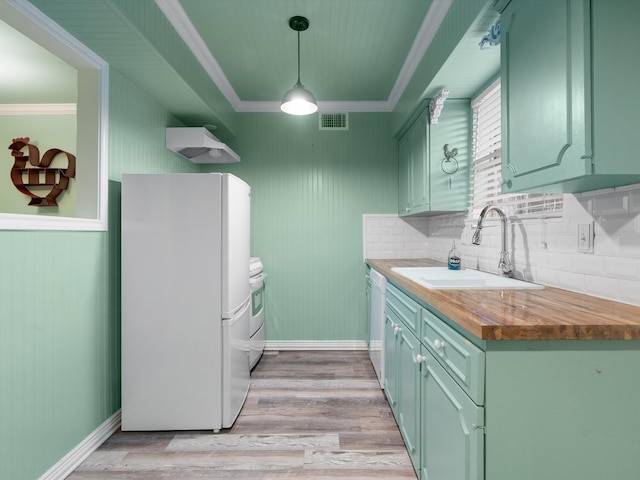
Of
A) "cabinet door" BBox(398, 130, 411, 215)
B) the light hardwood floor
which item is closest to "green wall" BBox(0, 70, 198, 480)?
the light hardwood floor

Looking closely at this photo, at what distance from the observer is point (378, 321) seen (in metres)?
2.55

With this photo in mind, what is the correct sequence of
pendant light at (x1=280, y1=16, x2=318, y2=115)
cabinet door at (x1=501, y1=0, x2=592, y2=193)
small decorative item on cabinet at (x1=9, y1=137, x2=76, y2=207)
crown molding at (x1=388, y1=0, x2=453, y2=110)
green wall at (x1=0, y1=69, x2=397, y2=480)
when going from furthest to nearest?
small decorative item on cabinet at (x1=9, y1=137, x2=76, y2=207) → pendant light at (x1=280, y1=16, x2=318, y2=115) → crown molding at (x1=388, y1=0, x2=453, y2=110) → green wall at (x1=0, y1=69, x2=397, y2=480) → cabinet door at (x1=501, y1=0, x2=592, y2=193)

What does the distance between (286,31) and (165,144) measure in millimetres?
1367

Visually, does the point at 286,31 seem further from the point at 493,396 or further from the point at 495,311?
the point at 493,396

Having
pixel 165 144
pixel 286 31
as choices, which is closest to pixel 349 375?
pixel 165 144

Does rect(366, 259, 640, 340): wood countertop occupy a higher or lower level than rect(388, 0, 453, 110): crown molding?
lower

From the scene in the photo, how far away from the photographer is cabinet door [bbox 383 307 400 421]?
2014 mm

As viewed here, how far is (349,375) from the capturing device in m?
2.82

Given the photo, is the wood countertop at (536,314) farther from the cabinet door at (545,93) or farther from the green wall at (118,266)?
the green wall at (118,266)

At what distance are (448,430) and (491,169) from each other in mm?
1746

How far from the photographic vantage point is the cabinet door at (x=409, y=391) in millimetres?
1522

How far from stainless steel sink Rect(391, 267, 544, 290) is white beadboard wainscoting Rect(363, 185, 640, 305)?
11cm

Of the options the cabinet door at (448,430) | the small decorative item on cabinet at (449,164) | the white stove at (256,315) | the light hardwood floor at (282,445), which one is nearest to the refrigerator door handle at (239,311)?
the white stove at (256,315)

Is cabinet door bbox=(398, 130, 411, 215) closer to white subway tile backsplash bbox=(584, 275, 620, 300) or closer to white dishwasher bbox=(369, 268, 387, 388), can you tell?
white dishwasher bbox=(369, 268, 387, 388)
